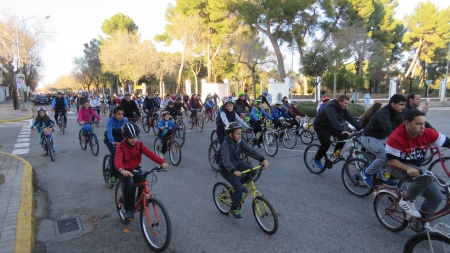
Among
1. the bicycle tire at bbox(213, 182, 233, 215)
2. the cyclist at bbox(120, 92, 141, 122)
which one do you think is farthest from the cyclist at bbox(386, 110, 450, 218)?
the cyclist at bbox(120, 92, 141, 122)

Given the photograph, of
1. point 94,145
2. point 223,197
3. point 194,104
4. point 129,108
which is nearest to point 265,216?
point 223,197

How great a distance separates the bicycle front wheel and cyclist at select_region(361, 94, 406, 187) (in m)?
2.03

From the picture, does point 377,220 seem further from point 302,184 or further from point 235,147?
point 235,147

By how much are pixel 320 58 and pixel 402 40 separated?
102 ft

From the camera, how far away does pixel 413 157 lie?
3760 millimetres

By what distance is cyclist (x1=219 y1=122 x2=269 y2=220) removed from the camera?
4.21 metres

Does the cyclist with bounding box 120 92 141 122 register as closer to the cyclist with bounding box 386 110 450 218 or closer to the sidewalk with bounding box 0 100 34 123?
the cyclist with bounding box 386 110 450 218

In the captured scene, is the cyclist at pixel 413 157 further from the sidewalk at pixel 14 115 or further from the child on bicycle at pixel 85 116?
the sidewalk at pixel 14 115

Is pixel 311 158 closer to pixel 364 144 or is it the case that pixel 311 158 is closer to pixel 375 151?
pixel 364 144

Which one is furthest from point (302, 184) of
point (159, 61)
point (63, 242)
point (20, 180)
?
point (159, 61)

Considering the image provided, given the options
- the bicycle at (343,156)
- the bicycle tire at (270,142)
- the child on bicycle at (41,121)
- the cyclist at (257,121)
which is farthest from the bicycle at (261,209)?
the child on bicycle at (41,121)

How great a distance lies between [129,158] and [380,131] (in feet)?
13.5

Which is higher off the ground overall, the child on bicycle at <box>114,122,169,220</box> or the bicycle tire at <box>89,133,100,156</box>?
the child on bicycle at <box>114,122,169,220</box>

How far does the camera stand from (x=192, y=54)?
128ft
